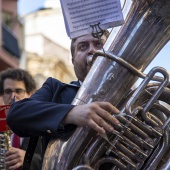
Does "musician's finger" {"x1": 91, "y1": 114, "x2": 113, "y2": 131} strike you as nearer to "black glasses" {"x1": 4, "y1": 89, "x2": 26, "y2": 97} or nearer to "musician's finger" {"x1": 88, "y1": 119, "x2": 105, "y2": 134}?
"musician's finger" {"x1": 88, "y1": 119, "x2": 105, "y2": 134}

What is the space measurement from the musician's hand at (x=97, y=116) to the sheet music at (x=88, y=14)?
1.34 ft

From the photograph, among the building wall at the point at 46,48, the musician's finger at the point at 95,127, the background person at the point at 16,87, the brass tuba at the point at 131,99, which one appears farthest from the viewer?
the building wall at the point at 46,48

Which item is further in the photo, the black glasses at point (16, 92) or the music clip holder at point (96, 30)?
the black glasses at point (16, 92)

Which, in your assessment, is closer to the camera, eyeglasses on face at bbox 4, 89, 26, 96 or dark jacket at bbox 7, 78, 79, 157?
dark jacket at bbox 7, 78, 79, 157

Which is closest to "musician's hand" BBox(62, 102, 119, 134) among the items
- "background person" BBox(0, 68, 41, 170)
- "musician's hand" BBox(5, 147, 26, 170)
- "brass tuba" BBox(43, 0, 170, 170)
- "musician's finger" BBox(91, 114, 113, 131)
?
"musician's finger" BBox(91, 114, 113, 131)

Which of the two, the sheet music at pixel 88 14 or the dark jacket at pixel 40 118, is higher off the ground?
the sheet music at pixel 88 14

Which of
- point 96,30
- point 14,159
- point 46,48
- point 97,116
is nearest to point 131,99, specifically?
point 97,116

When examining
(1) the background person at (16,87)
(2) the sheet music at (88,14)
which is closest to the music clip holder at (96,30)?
(2) the sheet music at (88,14)

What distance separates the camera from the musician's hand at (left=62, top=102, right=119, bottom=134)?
2553mm

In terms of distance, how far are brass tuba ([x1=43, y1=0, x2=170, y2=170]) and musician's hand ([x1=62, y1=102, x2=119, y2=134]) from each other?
0.34 feet

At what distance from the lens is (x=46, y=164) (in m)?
2.73

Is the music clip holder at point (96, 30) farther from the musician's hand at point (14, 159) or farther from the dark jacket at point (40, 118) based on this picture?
the musician's hand at point (14, 159)

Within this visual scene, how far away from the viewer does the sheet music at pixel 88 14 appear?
9.02 feet

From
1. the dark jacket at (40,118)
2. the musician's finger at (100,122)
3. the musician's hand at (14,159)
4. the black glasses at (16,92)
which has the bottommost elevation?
the musician's hand at (14,159)
